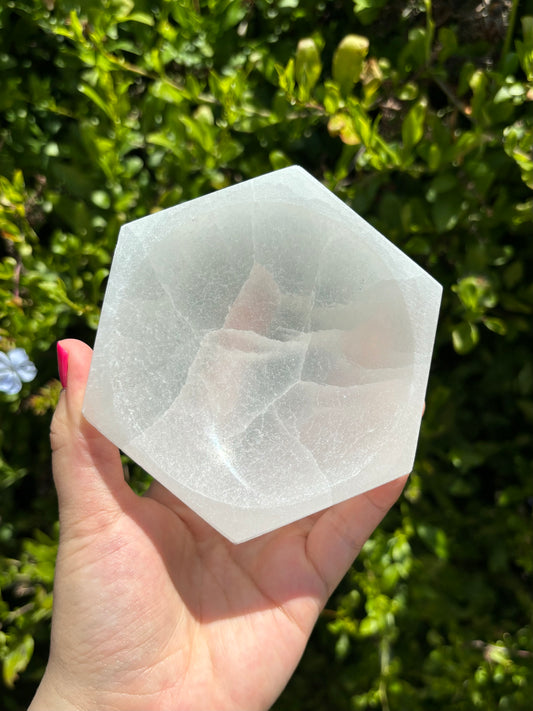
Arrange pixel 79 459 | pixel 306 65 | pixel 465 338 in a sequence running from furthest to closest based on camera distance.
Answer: pixel 465 338 < pixel 306 65 < pixel 79 459

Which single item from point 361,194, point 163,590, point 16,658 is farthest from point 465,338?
point 16,658

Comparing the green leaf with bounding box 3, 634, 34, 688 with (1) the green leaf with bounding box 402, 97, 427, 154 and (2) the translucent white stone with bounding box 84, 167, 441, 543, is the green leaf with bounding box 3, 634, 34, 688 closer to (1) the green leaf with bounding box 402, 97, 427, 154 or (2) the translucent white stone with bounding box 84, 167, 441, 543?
(2) the translucent white stone with bounding box 84, 167, 441, 543

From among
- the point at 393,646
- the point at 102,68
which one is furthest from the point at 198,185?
the point at 393,646

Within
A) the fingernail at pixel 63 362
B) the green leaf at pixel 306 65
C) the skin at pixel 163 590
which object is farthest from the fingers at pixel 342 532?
the green leaf at pixel 306 65

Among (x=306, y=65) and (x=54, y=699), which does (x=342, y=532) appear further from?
(x=306, y=65)

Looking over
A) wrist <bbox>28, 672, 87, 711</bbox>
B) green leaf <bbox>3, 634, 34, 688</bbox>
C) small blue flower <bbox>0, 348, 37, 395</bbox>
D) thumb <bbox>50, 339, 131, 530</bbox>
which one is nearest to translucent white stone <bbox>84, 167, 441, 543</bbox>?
thumb <bbox>50, 339, 131, 530</bbox>

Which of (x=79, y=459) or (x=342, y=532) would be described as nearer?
(x=79, y=459)

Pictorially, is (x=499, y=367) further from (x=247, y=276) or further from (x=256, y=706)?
(x=256, y=706)

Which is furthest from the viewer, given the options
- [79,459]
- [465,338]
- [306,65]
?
[465,338]
